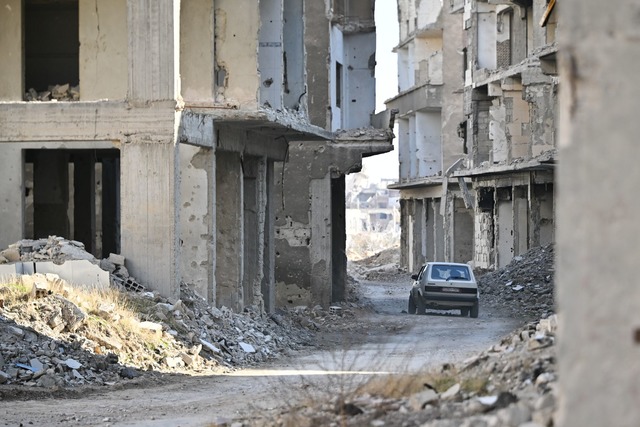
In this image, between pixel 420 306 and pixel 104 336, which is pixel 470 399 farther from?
pixel 420 306

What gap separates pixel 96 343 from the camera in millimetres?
18453

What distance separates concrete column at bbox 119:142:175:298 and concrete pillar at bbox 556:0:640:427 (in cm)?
1637

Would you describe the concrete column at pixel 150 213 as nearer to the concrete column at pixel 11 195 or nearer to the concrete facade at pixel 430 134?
the concrete column at pixel 11 195

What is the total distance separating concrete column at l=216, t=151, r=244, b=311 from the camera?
87.1ft

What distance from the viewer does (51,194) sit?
104 feet

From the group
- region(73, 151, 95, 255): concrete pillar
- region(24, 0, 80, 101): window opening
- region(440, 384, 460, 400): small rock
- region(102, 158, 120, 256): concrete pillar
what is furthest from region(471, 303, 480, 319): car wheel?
region(440, 384, 460, 400): small rock

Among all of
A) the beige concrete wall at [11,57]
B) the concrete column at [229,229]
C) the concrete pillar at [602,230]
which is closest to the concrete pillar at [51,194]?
the beige concrete wall at [11,57]

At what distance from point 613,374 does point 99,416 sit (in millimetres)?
9391

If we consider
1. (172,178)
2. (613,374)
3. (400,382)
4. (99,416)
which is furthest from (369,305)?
(613,374)

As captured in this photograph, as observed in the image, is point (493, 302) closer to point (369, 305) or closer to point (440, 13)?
point (369, 305)

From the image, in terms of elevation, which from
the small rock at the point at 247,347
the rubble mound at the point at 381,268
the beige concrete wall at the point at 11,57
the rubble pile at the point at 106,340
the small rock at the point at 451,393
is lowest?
the rubble mound at the point at 381,268

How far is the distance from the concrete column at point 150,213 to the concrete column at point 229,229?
4711mm

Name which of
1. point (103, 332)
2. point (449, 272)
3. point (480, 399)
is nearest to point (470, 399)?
point (480, 399)

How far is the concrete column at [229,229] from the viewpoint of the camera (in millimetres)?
26547
